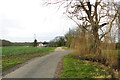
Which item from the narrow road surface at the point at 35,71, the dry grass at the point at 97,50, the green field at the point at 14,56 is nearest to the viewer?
the narrow road surface at the point at 35,71

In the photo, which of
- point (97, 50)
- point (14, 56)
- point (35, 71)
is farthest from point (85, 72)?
point (14, 56)

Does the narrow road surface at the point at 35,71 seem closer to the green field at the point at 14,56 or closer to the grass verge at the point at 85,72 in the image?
the grass verge at the point at 85,72

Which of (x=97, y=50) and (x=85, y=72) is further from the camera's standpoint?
(x=97, y=50)

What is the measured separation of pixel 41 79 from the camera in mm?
4898

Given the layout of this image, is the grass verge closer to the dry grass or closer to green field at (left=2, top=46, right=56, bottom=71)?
the dry grass

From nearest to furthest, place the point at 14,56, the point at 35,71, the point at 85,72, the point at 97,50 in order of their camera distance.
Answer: the point at 85,72, the point at 35,71, the point at 97,50, the point at 14,56

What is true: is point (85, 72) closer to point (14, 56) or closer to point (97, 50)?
point (97, 50)

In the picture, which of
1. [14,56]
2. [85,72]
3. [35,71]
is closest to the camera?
[85,72]

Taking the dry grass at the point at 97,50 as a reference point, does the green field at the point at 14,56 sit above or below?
below

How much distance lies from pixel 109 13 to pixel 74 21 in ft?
15.6

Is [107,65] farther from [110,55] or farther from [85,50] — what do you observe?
[85,50]

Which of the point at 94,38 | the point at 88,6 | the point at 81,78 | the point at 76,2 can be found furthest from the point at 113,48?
the point at 76,2

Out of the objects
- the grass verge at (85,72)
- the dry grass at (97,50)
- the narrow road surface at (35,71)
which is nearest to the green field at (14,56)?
the narrow road surface at (35,71)

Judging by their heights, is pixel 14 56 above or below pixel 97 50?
below
